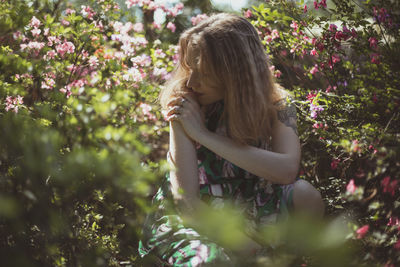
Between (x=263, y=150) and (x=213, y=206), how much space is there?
0.35 metres

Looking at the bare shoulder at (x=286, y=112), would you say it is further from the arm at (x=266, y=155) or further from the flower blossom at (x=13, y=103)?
the flower blossom at (x=13, y=103)

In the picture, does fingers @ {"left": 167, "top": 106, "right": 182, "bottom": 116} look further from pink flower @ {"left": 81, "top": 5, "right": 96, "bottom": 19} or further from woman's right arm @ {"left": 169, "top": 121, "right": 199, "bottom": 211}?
pink flower @ {"left": 81, "top": 5, "right": 96, "bottom": 19}

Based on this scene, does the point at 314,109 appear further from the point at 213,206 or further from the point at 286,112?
the point at 213,206

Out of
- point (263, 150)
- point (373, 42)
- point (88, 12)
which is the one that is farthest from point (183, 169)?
point (88, 12)

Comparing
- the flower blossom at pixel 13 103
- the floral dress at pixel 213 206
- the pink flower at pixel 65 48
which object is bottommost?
the floral dress at pixel 213 206

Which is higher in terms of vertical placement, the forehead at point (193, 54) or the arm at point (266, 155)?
the forehead at point (193, 54)

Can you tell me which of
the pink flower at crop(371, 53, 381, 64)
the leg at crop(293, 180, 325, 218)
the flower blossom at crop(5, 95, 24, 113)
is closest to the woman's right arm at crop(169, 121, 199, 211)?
the leg at crop(293, 180, 325, 218)

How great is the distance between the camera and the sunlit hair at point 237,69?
1.73 metres

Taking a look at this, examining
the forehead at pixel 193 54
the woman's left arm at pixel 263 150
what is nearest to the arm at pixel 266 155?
the woman's left arm at pixel 263 150

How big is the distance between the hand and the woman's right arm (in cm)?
4

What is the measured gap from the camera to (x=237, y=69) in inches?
68.9

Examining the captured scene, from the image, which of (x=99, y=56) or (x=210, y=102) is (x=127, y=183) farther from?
(x=99, y=56)

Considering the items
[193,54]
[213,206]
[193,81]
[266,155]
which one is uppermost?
[193,54]

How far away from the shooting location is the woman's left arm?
1631 millimetres
